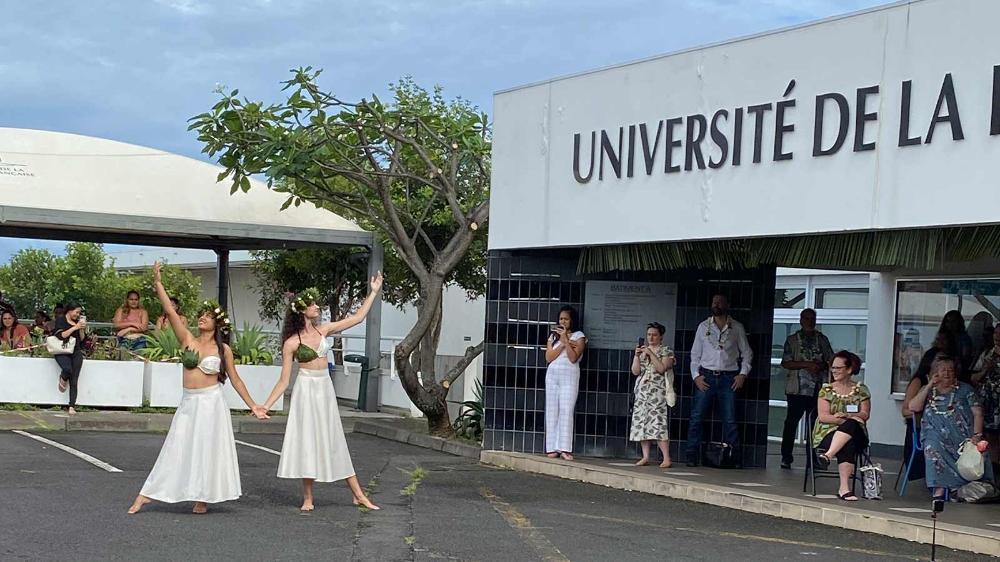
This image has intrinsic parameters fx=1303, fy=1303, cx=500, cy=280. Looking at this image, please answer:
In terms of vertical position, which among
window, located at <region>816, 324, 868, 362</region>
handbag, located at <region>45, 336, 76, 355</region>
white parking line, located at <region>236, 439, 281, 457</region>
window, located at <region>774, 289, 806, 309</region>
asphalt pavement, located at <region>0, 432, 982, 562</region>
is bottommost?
white parking line, located at <region>236, 439, 281, 457</region>

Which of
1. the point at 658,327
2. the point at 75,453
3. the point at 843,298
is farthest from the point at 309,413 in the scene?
the point at 843,298

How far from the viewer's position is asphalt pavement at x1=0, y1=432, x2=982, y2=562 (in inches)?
348

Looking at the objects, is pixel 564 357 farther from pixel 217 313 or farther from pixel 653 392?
pixel 217 313

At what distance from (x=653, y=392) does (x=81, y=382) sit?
9233 mm

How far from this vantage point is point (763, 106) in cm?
1221

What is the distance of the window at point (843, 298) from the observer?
19.5m

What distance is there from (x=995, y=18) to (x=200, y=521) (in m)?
7.23

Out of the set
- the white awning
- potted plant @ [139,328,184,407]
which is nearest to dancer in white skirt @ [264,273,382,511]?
potted plant @ [139,328,184,407]

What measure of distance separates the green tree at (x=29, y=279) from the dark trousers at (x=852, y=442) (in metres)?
39.8

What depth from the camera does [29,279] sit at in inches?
1887

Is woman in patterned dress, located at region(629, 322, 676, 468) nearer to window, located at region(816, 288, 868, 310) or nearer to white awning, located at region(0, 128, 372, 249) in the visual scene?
window, located at region(816, 288, 868, 310)

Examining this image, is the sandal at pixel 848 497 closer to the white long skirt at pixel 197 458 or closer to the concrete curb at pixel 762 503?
the concrete curb at pixel 762 503

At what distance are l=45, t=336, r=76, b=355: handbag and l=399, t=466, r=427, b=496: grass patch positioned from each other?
693 cm

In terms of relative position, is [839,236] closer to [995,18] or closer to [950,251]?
[950,251]
